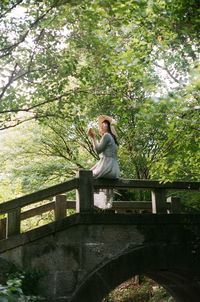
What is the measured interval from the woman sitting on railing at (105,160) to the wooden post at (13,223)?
6.14 ft

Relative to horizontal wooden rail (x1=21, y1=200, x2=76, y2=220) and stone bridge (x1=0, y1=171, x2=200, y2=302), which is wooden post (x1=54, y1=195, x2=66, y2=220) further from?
stone bridge (x1=0, y1=171, x2=200, y2=302)

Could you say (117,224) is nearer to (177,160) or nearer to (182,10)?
(177,160)

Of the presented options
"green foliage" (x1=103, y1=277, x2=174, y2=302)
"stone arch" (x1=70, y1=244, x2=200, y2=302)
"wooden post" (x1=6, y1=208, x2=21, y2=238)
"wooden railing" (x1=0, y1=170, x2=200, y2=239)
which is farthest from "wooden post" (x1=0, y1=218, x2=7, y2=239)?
"green foliage" (x1=103, y1=277, x2=174, y2=302)

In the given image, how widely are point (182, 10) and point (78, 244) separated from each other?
16.5ft

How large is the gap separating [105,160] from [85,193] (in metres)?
0.92

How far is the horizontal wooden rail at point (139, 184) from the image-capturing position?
→ 349 inches

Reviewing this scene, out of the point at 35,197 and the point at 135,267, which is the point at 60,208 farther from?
the point at 135,267

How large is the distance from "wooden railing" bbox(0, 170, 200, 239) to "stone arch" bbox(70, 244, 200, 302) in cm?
99

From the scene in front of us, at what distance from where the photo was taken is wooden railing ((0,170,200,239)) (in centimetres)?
797

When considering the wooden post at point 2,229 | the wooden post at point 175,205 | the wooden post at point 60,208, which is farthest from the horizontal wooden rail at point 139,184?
the wooden post at point 2,229

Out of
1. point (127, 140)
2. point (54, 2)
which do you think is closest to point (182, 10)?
point (54, 2)

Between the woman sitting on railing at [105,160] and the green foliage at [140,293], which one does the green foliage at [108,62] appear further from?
the green foliage at [140,293]

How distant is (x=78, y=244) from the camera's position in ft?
27.5

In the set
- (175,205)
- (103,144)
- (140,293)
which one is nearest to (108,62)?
(103,144)
